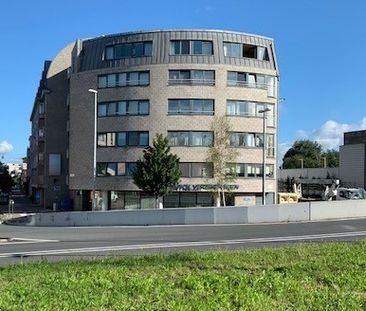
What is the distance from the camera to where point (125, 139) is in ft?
197

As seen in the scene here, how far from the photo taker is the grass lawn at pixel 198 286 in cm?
641

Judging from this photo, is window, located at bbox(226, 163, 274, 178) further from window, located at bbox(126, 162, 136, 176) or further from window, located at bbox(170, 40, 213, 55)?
window, located at bbox(170, 40, 213, 55)

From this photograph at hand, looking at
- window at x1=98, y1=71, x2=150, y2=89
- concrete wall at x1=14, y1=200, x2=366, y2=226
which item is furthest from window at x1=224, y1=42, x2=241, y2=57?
concrete wall at x1=14, y1=200, x2=366, y2=226

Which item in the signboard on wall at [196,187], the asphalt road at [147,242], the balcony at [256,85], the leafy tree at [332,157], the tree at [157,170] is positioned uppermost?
the balcony at [256,85]

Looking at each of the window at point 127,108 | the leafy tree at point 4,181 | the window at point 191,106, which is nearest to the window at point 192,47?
the window at point 191,106

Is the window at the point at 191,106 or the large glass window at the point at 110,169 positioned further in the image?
the large glass window at the point at 110,169

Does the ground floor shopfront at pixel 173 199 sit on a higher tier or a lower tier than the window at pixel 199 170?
lower

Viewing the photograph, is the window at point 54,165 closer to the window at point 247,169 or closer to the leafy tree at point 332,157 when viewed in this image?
the window at point 247,169

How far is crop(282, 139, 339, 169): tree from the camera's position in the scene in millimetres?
155125

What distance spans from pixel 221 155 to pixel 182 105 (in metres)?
7.49

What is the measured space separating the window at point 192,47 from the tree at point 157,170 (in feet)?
38.7

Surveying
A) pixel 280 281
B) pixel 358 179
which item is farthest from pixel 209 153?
pixel 280 281

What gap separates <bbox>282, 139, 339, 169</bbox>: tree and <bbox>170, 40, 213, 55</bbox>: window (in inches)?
3882

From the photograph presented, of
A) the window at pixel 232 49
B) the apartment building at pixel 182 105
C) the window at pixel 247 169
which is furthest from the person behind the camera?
the window at pixel 232 49
